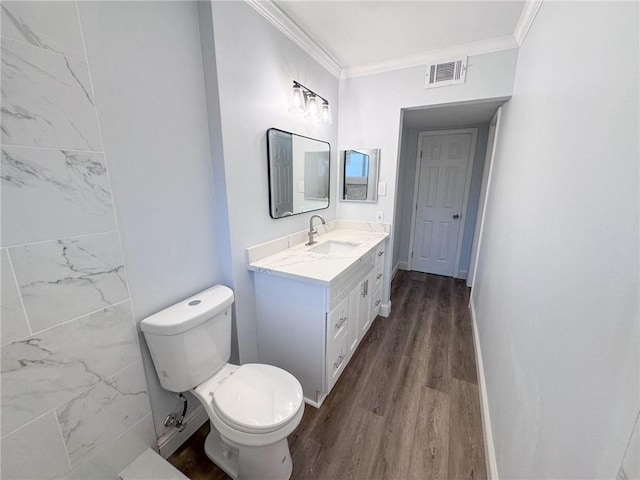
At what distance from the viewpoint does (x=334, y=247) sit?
2279 mm

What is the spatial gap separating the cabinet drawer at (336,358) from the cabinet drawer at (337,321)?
0.11ft

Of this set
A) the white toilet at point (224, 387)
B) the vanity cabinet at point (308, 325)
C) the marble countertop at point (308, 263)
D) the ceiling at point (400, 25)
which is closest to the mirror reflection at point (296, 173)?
the marble countertop at point (308, 263)

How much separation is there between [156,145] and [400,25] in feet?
5.53

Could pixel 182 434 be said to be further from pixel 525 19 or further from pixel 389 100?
pixel 525 19

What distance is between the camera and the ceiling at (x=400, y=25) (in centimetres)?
150

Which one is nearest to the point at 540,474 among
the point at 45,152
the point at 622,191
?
the point at 622,191

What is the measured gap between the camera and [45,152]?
2.80 ft

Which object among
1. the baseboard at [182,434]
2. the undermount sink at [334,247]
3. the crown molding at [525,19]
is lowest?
the baseboard at [182,434]

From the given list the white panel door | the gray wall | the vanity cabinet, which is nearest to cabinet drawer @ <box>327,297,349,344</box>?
the vanity cabinet

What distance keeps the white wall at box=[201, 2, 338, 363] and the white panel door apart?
242cm

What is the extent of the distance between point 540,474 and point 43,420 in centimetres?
166

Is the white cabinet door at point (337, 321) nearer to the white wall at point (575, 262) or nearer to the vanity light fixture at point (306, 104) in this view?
the white wall at point (575, 262)

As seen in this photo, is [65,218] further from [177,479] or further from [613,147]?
[613,147]

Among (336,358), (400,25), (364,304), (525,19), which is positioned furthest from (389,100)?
(336,358)
